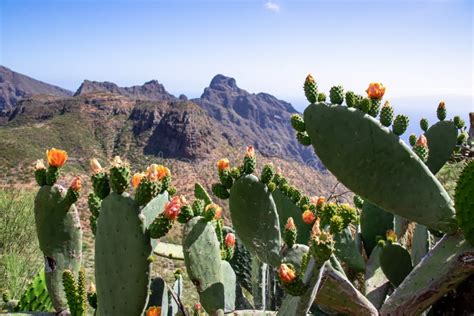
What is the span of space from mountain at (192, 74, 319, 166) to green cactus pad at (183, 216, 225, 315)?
129 meters

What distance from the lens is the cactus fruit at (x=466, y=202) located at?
1.97 metres

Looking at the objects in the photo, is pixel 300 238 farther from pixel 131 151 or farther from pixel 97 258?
pixel 131 151

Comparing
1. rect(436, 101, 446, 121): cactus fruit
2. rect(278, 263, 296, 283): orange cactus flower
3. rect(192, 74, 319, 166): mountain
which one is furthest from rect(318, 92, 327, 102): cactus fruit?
rect(192, 74, 319, 166): mountain

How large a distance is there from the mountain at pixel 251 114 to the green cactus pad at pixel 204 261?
129 m

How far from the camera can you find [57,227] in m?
2.46

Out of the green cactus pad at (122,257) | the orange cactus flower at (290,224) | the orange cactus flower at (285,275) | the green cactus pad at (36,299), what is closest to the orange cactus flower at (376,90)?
the orange cactus flower at (290,224)

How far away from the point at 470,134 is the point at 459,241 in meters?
3.34

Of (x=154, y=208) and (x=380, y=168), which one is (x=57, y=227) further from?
(x=380, y=168)

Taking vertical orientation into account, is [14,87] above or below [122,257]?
above

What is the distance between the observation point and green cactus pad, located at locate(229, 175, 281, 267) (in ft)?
8.70

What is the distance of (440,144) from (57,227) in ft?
9.12

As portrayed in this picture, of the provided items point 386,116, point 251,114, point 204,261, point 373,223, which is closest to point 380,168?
point 386,116

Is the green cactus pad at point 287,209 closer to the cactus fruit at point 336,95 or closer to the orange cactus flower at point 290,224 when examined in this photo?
the orange cactus flower at point 290,224

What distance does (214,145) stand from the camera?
7156 centimetres
